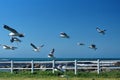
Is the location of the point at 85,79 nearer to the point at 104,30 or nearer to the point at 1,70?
the point at 104,30

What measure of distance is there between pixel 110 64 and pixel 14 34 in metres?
19.2

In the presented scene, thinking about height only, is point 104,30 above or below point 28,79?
above

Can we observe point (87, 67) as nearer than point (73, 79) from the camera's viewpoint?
No

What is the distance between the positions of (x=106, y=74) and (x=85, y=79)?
447cm

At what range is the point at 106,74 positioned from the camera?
99.9 feet

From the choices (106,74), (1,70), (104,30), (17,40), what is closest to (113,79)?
(106,74)

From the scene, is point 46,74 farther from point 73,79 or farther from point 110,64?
point 110,64

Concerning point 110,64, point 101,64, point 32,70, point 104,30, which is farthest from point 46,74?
point 104,30

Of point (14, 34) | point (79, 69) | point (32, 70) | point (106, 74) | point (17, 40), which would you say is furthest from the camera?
point (79, 69)

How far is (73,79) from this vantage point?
25953 mm

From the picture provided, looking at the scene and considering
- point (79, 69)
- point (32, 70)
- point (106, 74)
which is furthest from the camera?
point (79, 69)

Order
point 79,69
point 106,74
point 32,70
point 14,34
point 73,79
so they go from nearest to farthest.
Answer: point 14,34, point 73,79, point 106,74, point 32,70, point 79,69

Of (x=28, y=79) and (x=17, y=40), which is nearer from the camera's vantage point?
(x=17, y=40)

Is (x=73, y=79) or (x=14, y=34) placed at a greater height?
(x=14, y=34)
